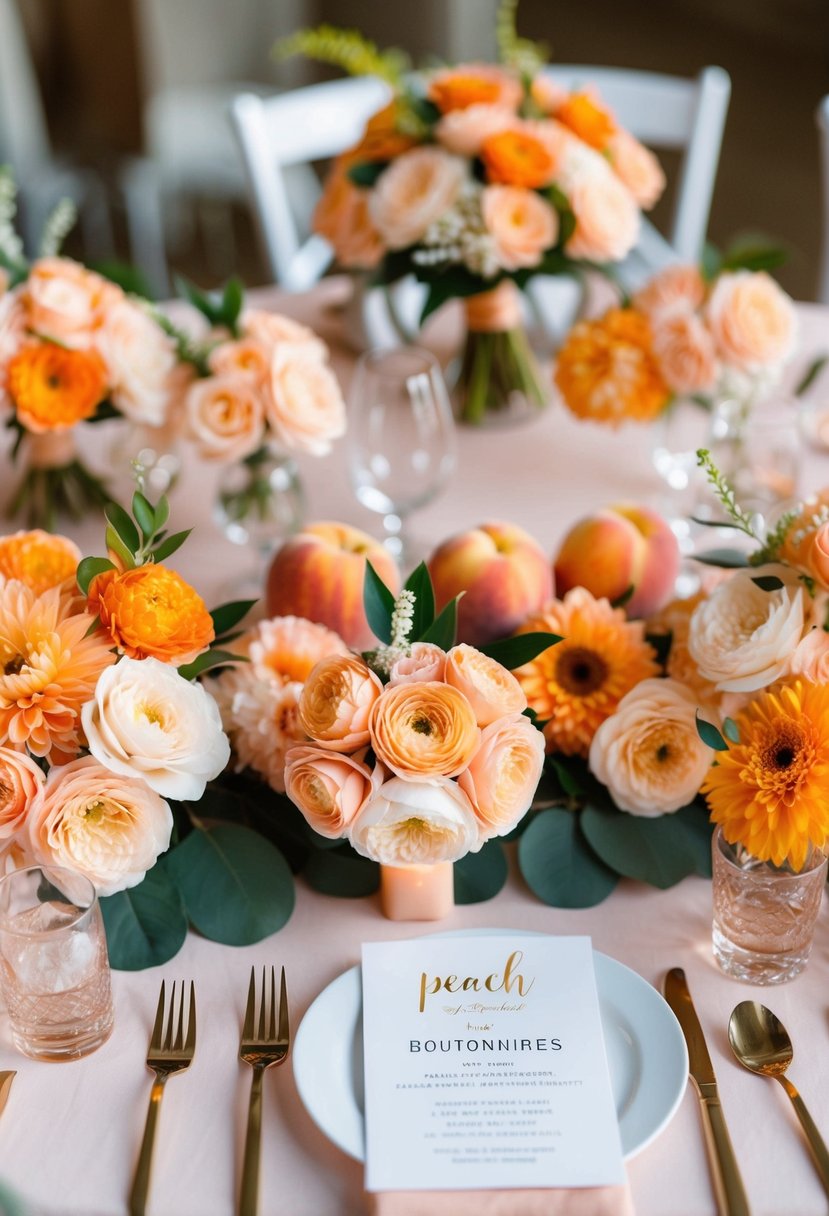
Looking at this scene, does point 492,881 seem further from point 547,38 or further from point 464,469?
point 547,38

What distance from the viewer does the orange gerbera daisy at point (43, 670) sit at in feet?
2.73

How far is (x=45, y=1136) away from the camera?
0.79 m

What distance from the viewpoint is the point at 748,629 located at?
91 centimetres

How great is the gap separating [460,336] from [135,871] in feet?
3.62

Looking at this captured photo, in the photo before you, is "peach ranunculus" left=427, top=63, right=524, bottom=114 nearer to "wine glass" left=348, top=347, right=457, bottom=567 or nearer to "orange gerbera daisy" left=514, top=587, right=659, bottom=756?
"wine glass" left=348, top=347, right=457, bottom=567

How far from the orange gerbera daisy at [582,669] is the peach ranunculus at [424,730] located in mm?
181

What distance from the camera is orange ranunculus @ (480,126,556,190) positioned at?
1.39m

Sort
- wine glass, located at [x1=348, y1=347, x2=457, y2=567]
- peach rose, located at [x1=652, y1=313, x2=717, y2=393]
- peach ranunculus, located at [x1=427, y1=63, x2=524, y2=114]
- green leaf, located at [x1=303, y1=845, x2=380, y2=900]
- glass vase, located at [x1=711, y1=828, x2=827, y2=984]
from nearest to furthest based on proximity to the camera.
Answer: glass vase, located at [x1=711, y1=828, x2=827, y2=984] < green leaf, located at [x1=303, y1=845, x2=380, y2=900] < wine glass, located at [x1=348, y1=347, x2=457, y2=567] < peach rose, located at [x1=652, y1=313, x2=717, y2=393] < peach ranunculus, located at [x1=427, y1=63, x2=524, y2=114]

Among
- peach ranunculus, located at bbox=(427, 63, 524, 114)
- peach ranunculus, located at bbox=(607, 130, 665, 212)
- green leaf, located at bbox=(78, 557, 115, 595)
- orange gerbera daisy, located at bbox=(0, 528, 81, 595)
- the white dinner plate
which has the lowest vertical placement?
the white dinner plate

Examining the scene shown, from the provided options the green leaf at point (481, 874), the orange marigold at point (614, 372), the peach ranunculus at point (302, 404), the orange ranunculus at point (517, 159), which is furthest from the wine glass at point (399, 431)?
the green leaf at point (481, 874)

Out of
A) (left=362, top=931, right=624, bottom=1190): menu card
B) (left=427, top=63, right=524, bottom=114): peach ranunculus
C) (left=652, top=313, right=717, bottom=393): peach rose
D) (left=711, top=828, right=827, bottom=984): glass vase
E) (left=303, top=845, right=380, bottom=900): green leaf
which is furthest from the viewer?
(left=427, top=63, right=524, bottom=114): peach ranunculus

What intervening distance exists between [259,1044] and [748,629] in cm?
46

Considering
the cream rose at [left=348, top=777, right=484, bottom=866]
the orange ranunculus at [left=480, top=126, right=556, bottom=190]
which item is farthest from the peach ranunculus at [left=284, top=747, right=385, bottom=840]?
the orange ranunculus at [left=480, top=126, right=556, bottom=190]

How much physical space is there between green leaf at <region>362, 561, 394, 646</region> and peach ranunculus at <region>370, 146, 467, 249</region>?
2.19ft
